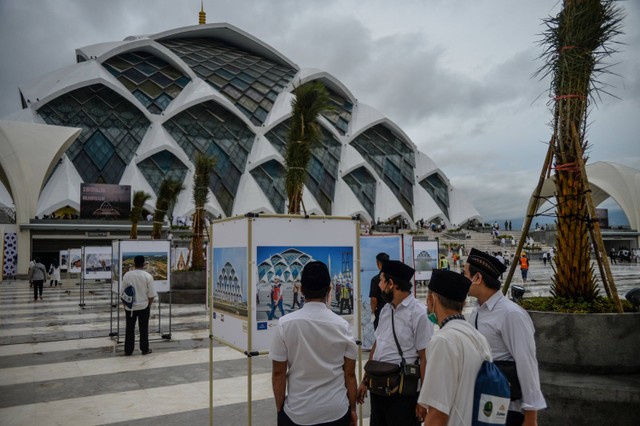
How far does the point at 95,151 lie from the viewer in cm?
3819

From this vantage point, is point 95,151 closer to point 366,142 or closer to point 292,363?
point 366,142

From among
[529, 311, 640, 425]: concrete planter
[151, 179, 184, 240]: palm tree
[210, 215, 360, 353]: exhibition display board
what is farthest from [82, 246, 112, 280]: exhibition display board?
[529, 311, 640, 425]: concrete planter

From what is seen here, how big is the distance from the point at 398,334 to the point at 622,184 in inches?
1944

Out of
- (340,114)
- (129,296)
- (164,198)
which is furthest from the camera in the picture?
(340,114)

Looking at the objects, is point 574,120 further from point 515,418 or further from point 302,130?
point 302,130

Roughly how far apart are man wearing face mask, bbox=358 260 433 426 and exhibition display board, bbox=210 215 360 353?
1.01 m

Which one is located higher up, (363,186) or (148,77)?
(148,77)

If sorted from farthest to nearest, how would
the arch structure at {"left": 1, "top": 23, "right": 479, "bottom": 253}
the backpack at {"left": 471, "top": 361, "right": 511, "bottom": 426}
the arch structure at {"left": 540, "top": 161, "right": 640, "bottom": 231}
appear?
the arch structure at {"left": 540, "top": 161, "right": 640, "bottom": 231}, the arch structure at {"left": 1, "top": 23, "right": 479, "bottom": 253}, the backpack at {"left": 471, "top": 361, "right": 511, "bottom": 426}

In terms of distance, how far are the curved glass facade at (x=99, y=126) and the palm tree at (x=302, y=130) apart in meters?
30.4

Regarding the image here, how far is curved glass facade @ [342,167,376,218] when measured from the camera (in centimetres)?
4603

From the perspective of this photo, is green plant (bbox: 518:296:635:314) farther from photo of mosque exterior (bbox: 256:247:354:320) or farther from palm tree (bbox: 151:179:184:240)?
palm tree (bbox: 151:179:184:240)

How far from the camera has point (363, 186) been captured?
153ft

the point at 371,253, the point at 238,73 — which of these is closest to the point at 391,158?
the point at 238,73

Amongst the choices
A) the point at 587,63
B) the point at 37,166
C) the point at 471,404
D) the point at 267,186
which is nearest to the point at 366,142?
the point at 267,186
